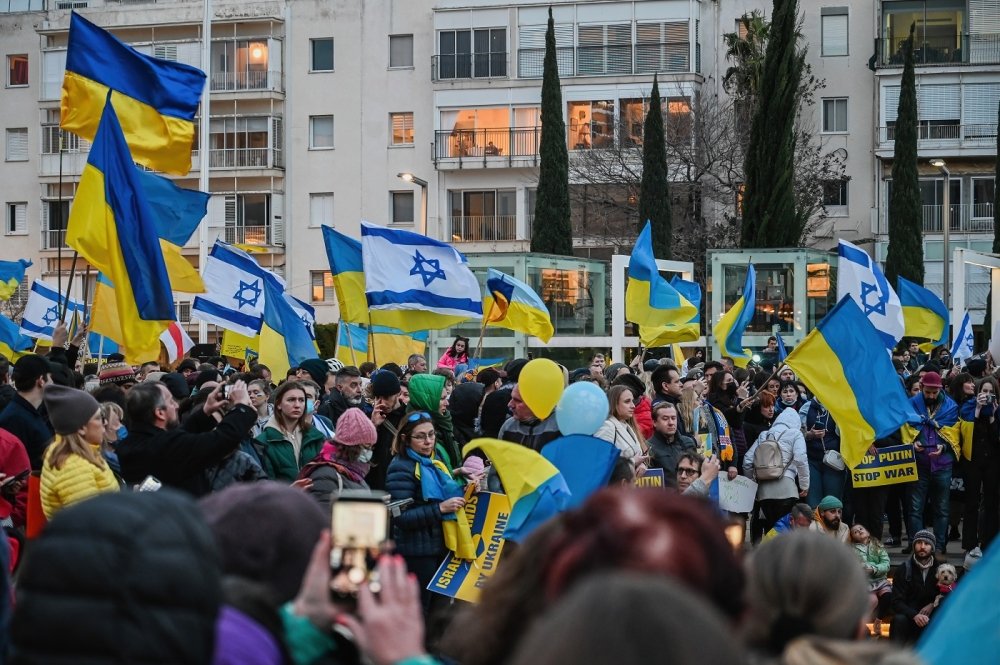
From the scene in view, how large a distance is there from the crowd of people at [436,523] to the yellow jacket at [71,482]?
0.02m

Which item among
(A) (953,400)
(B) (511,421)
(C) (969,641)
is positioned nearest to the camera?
(C) (969,641)

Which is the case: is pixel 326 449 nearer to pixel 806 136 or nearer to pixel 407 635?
pixel 407 635

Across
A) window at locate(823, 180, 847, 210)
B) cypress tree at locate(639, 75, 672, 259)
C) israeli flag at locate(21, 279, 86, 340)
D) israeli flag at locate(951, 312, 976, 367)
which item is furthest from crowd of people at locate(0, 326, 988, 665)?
window at locate(823, 180, 847, 210)

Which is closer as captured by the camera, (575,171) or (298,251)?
(575,171)

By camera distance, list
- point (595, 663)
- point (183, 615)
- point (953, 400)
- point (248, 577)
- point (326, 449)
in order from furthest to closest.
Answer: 1. point (953, 400)
2. point (326, 449)
3. point (248, 577)
4. point (183, 615)
5. point (595, 663)

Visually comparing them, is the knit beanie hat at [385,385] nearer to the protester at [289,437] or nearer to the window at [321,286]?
the protester at [289,437]

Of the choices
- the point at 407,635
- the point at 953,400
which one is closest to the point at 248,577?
the point at 407,635

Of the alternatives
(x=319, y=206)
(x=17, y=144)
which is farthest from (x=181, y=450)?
(x=17, y=144)

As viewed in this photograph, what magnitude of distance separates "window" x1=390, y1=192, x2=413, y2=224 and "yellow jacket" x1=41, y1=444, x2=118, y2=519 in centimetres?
4503

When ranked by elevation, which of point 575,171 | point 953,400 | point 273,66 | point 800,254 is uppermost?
point 273,66

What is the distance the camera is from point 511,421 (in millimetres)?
9422

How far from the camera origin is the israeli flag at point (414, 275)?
1692cm

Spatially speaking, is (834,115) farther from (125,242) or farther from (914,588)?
(125,242)

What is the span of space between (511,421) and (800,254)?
22932 mm
